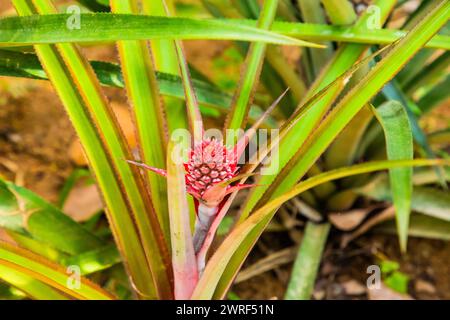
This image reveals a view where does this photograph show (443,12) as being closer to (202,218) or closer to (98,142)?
(202,218)

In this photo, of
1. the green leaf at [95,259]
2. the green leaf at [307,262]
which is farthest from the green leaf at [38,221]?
the green leaf at [307,262]

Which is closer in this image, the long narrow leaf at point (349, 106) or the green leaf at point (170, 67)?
the long narrow leaf at point (349, 106)

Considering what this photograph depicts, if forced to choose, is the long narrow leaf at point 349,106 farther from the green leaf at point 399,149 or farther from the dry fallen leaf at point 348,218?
the dry fallen leaf at point 348,218

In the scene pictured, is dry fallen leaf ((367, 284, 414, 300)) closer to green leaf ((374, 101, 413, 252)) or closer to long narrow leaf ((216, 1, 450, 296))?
green leaf ((374, 101, 413, 252))

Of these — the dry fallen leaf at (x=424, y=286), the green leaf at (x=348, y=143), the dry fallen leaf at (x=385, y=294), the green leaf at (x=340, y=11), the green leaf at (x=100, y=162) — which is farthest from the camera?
the dry fallen leaf at (x=424, y=286)

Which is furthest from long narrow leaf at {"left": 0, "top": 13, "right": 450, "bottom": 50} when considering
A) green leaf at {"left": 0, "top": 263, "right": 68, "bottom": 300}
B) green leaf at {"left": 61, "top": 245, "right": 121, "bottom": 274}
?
green leaf at {"left": 61, "top": 245, "right": 121, "bottom": 274}

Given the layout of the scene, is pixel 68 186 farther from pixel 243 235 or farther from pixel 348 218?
pixel 243 235
